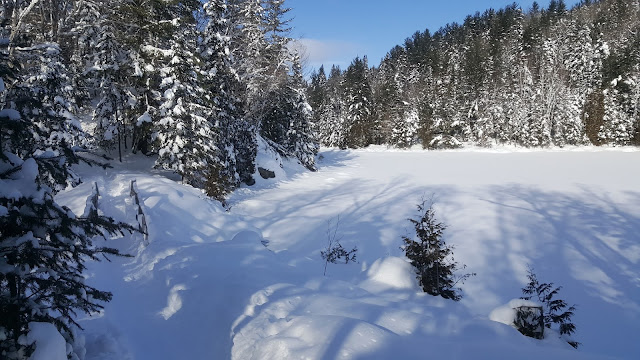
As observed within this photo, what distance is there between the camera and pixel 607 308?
8.02 meters

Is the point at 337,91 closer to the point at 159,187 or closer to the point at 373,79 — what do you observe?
the point at 373,79

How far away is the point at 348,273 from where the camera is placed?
8.65 metres

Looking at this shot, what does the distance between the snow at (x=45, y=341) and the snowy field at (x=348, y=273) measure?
1.79 metres

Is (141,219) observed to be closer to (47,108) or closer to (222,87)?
(47,108)

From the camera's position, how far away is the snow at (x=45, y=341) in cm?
255

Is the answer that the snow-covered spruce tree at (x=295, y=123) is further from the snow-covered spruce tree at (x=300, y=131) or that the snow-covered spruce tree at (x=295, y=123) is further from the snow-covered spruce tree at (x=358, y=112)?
the snow-covered spruce tree at (x=358, y=112)

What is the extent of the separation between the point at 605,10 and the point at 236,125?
3373 inches

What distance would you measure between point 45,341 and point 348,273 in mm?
6765

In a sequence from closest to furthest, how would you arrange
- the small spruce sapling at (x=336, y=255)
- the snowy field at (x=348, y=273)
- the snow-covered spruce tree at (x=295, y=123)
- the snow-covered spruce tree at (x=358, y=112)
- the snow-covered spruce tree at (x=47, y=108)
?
1. the snow-covered spruce tree at (x=47, y=108)
2. the snowy field at (x=348, y=273)
3. the small spruce sapling at (x=336, y=255)
4. the snow-covered spruce tree at (x=295, y=123)
5. the snow-covered spruce tree at (x=358, y=112)

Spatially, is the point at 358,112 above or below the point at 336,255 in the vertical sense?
above

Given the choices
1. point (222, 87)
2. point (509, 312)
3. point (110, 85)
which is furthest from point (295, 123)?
point (509, 312)

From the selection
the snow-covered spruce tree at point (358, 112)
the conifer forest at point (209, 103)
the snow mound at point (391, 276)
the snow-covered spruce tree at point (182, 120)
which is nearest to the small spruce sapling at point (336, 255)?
the conifer forest at point (209, 103)

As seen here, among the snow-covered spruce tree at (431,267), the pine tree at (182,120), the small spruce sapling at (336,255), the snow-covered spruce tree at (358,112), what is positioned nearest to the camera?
the snow-covered spruce tree at (431,267)

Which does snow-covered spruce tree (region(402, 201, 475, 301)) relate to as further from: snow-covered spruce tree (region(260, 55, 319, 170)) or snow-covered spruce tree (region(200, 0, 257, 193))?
snow-covered spruce tree (region(260, 55, 319, 170))
